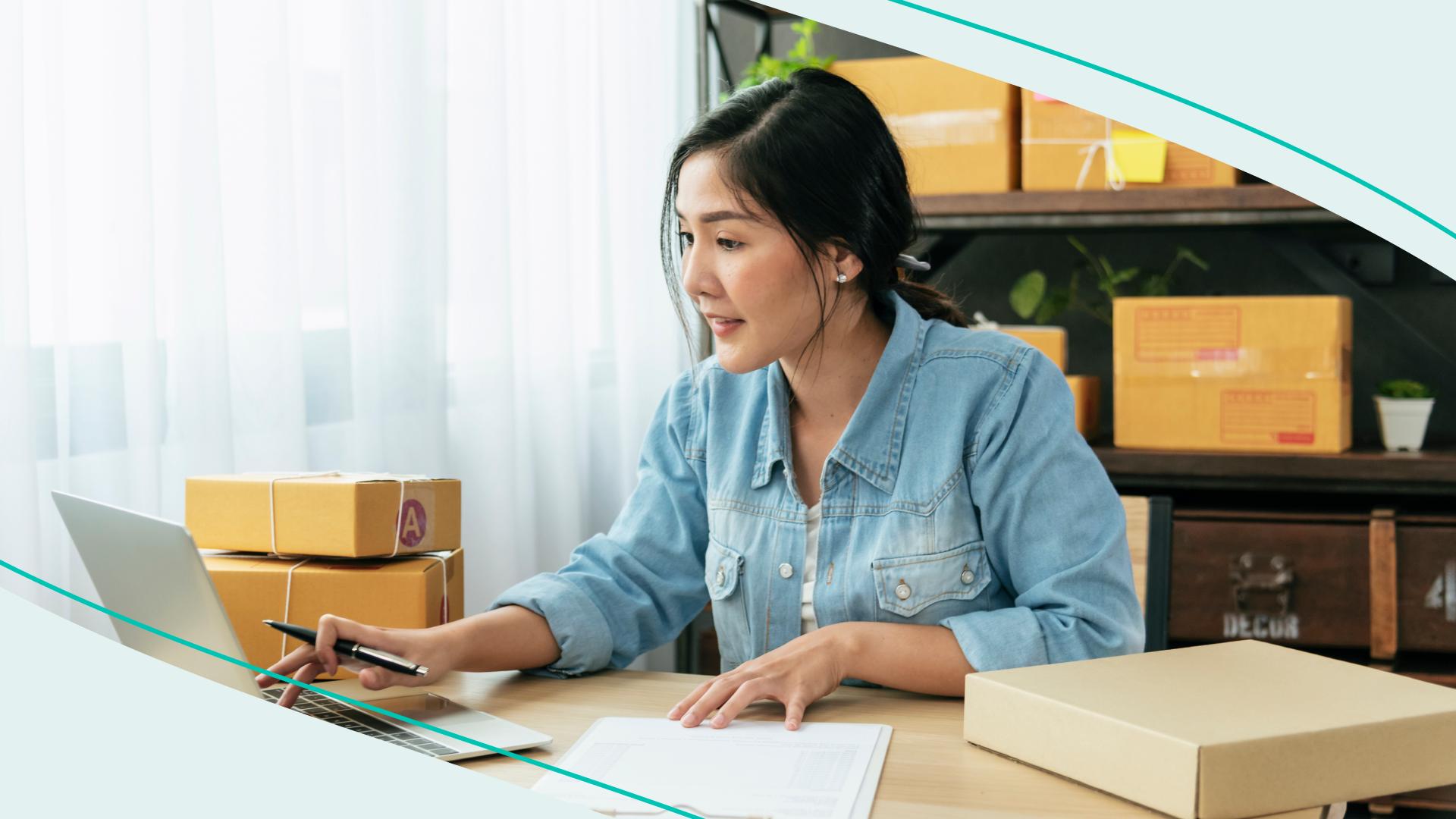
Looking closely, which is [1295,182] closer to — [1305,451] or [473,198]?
[473,198]

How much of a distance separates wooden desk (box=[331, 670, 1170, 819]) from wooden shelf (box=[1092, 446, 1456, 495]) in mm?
845

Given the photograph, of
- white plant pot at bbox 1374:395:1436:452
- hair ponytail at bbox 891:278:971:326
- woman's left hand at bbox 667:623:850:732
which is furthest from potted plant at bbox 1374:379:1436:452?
woman's left hand at bbox 667:623:850:732

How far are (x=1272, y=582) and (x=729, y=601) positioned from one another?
2.98 feet

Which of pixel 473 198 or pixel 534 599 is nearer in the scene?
pixel 534 599

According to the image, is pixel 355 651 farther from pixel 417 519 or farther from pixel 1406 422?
pixel 1406 422

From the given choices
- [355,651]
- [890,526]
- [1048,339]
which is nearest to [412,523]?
[355,651]

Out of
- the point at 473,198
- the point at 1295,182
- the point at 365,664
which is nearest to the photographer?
the point at 1295,182

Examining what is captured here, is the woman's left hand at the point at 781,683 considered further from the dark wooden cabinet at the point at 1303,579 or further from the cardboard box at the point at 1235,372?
the cardboard box at the point at 1235,372

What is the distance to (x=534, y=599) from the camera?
2.59ft

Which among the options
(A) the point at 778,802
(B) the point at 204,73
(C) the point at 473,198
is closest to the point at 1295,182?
(A) the point at 778,802

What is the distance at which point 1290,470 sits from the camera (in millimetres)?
1467

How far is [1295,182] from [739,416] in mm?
503

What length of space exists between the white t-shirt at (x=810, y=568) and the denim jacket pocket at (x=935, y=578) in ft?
0.22

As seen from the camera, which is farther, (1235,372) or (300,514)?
(1235,372)
